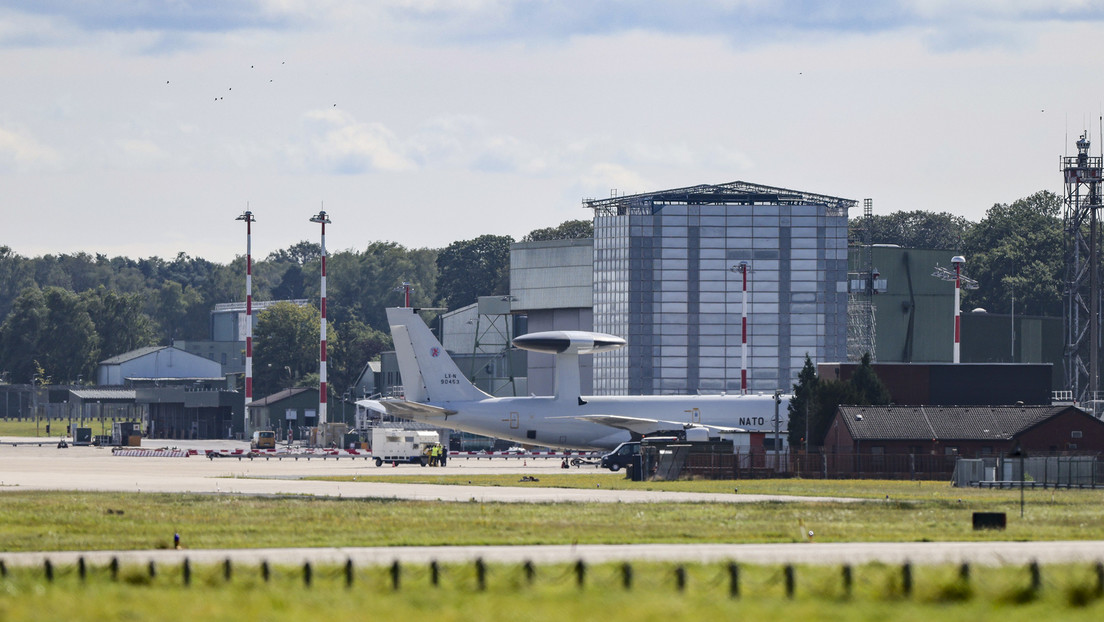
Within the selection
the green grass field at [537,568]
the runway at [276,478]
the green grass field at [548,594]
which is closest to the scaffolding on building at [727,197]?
the runway at [276,478]

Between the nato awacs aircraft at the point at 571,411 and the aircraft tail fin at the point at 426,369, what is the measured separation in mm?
87

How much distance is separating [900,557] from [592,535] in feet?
31.6

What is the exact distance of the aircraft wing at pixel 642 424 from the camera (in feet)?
293

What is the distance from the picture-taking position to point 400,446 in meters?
97.2

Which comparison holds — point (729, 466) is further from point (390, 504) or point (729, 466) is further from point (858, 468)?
point (390, 504)

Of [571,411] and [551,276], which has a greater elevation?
[551,276]

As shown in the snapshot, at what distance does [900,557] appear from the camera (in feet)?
109

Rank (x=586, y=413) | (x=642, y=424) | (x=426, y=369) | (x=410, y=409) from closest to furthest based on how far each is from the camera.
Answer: (x=642, y=424)
(x=410, y=409)
(x=586, y=413)
(x=426, y=369)

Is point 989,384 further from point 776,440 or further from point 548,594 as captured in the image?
point 548,594

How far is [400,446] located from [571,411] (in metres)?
12.7

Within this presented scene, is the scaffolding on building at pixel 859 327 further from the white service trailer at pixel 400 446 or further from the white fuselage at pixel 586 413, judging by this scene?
the white service trailer at pixel 400 446

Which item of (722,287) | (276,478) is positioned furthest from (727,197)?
(276,478)

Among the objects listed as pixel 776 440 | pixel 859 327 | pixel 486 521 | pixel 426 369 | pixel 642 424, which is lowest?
pixel 486 521

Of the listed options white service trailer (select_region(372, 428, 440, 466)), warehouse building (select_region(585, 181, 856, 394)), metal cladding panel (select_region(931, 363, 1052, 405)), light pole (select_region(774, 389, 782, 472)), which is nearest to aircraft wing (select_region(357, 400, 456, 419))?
white service trailer (select_region(372, 428, 440, 466))
